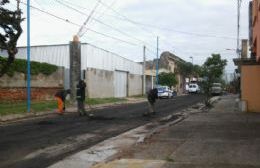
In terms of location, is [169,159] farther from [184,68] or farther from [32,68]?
[184,68]

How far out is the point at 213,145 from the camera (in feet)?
44.9

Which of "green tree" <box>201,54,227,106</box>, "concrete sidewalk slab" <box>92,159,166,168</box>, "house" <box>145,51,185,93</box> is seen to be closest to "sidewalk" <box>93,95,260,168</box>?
"concrete sidewalk slab" <box>92,159,166,168</box>

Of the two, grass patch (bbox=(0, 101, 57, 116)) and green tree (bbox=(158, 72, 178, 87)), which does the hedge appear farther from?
green tree (bbox=(158, 72, 178, 87))

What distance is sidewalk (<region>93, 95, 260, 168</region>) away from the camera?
10905mm

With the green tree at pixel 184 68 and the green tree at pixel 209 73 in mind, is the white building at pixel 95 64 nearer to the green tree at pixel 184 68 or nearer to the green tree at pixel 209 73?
the green tree at pixel 209 73

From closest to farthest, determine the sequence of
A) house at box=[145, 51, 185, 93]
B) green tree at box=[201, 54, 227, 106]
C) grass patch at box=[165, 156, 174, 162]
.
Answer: grass patch at box=[165, 156, 174, 162] → green tree at box=[201, 54, 227, 106] → house at box=[145, 51, 185, 93]

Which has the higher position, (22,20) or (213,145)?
(22,20)

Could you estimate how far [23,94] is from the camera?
35.7 metres

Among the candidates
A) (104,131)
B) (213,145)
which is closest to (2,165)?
(213,145)

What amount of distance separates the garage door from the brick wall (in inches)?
749

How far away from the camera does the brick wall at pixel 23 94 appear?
111 feet

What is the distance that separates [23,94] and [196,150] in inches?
970

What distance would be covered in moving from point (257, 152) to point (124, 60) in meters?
52.1

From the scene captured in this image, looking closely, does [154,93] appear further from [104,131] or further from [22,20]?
[104,131]
